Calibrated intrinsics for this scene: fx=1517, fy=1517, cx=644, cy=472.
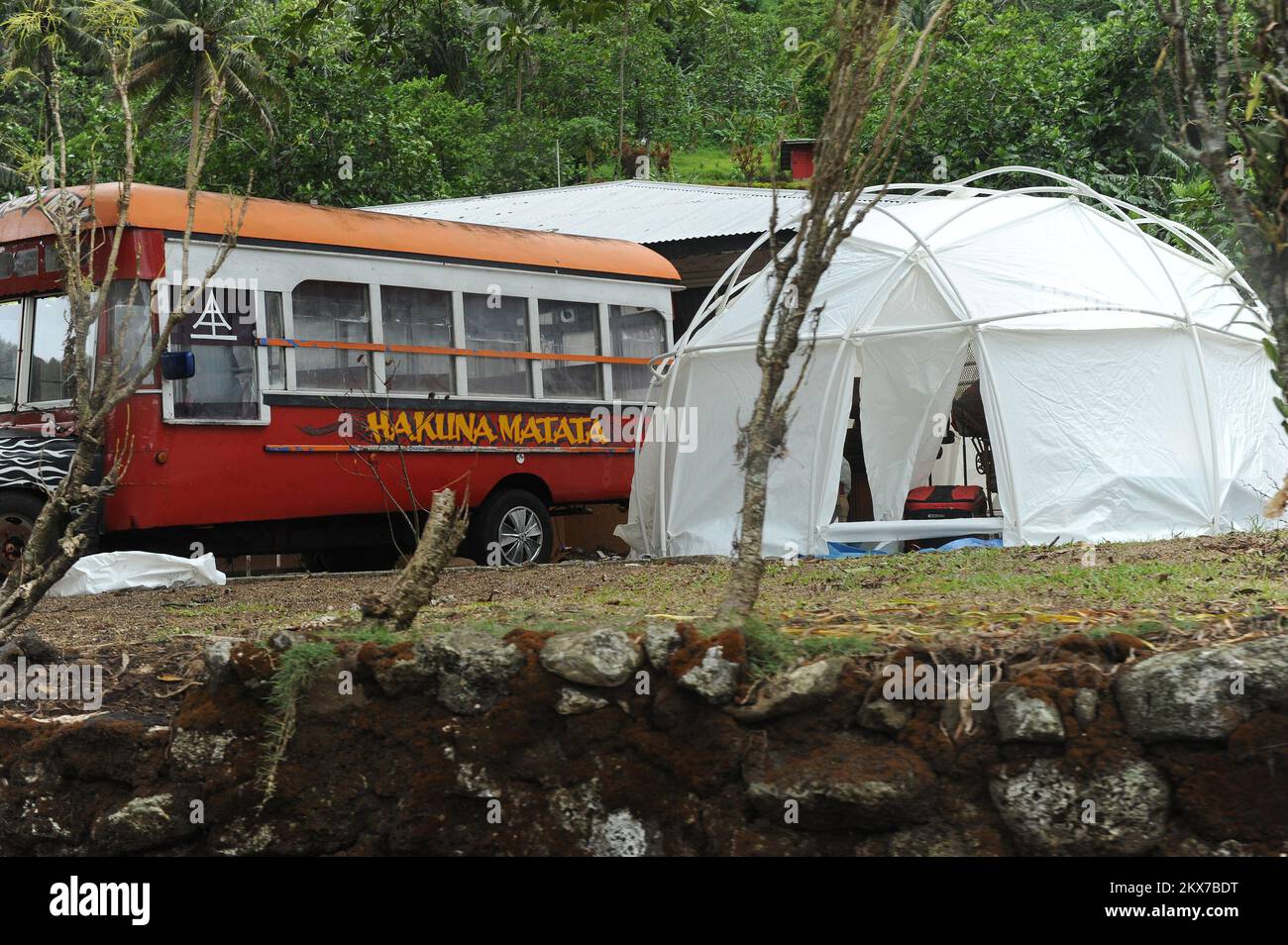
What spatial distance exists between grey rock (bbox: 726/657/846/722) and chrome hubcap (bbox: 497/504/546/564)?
8636 mm

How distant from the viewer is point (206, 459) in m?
11.5

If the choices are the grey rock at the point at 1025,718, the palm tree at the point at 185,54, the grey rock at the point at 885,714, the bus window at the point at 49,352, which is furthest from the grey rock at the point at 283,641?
the palm tree at the point at 185,54

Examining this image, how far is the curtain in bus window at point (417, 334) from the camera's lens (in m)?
13.0

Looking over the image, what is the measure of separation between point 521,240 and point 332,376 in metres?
2.65

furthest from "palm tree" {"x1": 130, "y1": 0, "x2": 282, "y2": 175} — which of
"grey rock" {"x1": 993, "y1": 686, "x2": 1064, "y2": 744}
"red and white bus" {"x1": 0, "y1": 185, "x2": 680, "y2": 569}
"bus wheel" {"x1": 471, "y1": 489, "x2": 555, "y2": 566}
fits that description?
"grey rock" {"x1": 993, "y1": 686, "x2": 1064, "y2": 744}

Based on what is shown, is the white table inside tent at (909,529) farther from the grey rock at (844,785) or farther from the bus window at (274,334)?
the grey rock at (844,785)

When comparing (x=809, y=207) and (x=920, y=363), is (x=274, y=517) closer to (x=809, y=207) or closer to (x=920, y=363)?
(x=920, y=363)

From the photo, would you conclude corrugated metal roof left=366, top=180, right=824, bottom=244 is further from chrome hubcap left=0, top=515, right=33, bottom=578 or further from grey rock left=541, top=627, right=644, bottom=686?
grey rock left=541, top=627, right=644, bottom=686

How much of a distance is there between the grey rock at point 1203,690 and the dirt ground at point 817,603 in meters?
0.34

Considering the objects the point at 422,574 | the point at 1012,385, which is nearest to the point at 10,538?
the point at 422,574

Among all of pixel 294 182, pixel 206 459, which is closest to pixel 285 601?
pixel 206 459

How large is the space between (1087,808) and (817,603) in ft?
7.63

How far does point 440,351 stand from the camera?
13.2m

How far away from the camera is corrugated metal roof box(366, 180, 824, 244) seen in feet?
60.2
